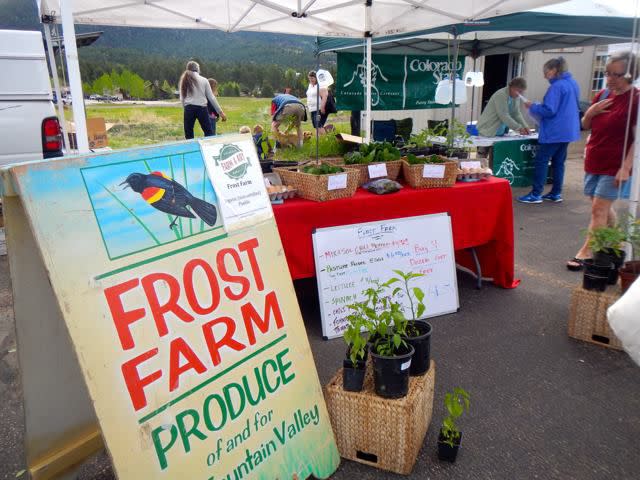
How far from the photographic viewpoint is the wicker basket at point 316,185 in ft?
9.66

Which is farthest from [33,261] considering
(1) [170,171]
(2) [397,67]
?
(2) [397,67]

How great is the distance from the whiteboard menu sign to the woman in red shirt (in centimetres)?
120

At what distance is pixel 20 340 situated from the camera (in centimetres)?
151

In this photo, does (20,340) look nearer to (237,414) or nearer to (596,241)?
(237,414)

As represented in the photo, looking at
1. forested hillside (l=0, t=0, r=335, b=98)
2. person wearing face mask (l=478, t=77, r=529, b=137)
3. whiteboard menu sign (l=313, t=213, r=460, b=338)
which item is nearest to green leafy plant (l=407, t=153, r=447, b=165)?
whiteboard menu sign (l=313, t=213, r=460, b=338)

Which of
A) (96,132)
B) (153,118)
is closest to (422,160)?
(153,118)

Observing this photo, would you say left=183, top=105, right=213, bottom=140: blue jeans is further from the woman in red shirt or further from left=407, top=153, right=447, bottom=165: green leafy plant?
the woman in red shirt

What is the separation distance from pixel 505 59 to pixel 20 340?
1272 centimetres

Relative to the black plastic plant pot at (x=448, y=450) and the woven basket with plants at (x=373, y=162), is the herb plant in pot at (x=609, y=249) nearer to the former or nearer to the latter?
the woven basket with plants at (x=373, y=162)

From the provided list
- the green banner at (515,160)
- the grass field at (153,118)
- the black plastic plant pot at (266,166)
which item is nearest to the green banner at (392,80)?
the grass field at (153,118)

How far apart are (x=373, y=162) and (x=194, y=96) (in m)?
4.50

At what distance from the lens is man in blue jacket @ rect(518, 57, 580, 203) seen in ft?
19.9

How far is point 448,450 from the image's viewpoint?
77.9 inches

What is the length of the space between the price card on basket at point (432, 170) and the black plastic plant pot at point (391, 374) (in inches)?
66.3
